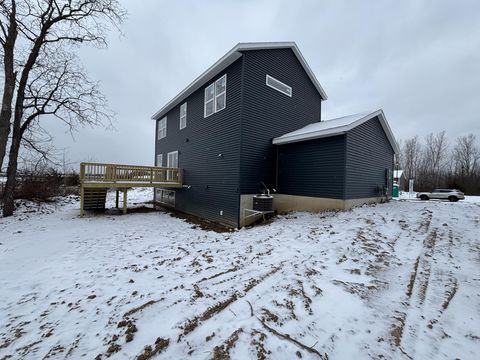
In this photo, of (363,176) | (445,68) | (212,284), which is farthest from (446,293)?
(445,68)

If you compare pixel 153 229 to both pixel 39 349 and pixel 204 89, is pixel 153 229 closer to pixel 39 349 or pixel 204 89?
pixel 39 349

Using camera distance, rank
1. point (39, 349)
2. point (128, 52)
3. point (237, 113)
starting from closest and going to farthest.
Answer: point (39, 349)
point (237, 113)
point (128, 52)

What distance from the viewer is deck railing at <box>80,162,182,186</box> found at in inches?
379

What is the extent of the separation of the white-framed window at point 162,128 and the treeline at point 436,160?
36.6 meters

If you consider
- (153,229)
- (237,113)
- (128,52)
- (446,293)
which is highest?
(128,52)

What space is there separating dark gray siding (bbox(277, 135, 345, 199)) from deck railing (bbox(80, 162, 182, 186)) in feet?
21.2

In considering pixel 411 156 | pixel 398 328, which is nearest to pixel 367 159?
pixel 398 328

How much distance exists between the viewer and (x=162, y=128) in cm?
1612

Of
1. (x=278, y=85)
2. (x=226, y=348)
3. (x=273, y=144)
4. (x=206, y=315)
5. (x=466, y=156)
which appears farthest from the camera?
(x=466, y=156)

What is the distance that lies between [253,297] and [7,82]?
40.8 ft

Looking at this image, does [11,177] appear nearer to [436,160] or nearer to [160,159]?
[160,159]

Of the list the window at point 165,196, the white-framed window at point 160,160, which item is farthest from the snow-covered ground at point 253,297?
the white-framed window at point 160,160

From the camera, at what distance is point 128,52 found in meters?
13.1

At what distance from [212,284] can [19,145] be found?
12.5 m
